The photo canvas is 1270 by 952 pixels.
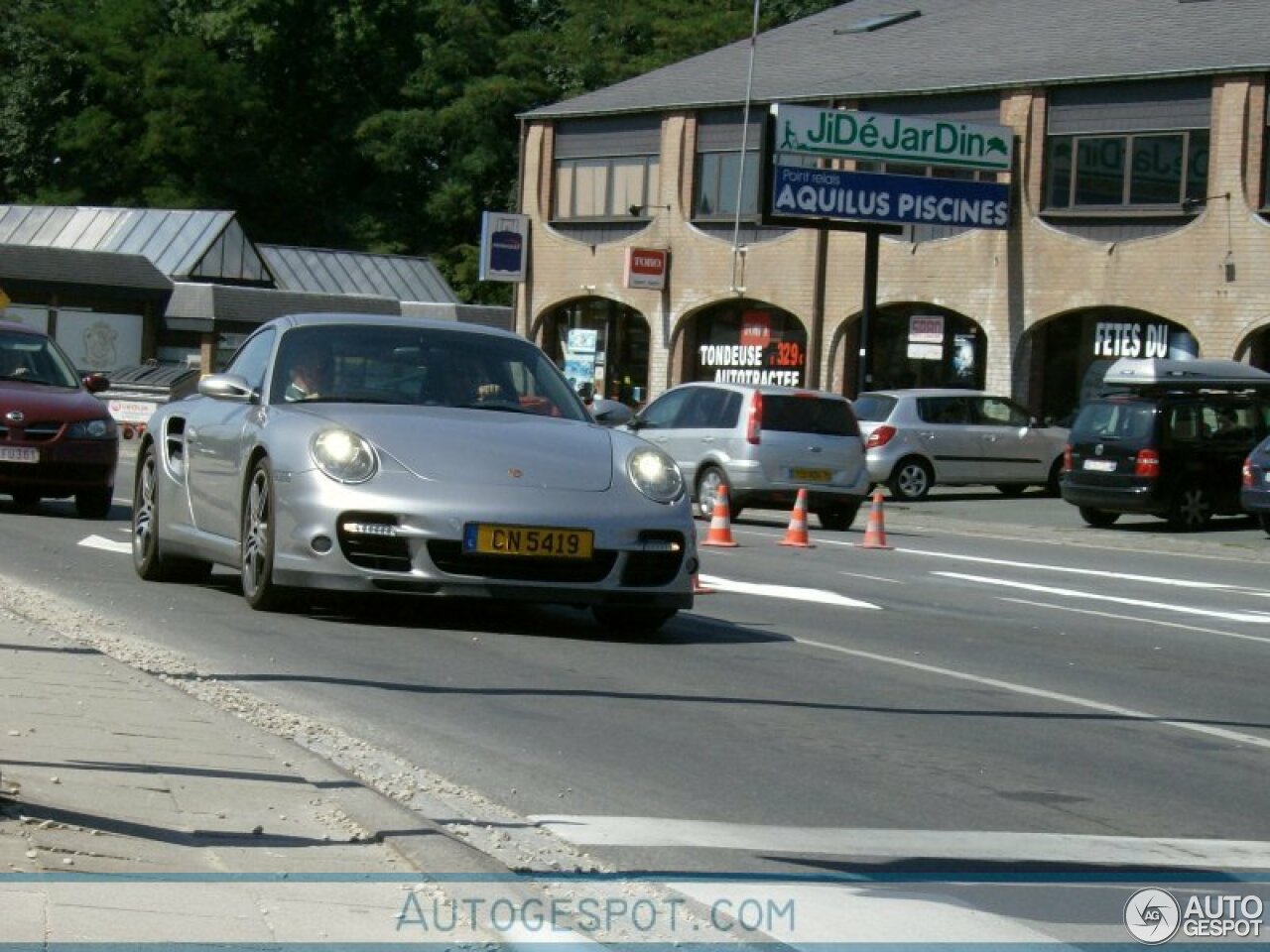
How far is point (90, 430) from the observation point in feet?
60.2

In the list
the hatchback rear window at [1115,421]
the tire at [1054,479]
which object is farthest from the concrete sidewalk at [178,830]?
the tire at [1054,479]

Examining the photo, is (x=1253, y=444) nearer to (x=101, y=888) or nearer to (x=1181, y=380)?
(x=1181, y=380)

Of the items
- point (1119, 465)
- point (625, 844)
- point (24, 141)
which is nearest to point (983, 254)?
point (1119, 465)

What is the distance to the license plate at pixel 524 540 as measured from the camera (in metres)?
9.99

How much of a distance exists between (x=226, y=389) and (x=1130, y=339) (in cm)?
3051

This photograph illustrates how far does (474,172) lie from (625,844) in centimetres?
A: 7180

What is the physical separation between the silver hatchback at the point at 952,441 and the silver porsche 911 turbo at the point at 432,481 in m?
21.7

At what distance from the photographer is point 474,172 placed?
76438mm

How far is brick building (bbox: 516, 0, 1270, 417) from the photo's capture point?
1494 inches

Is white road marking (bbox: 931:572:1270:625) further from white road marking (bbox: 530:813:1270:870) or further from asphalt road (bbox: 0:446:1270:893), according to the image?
white road marking (bbox: 530:813:1270:870)

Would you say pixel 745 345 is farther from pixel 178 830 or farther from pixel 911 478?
pixel 178 830

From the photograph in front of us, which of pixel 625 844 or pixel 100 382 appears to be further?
pixel 100 382

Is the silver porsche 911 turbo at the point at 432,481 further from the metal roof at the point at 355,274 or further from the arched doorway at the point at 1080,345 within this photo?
the metal roof at the point at 355,274

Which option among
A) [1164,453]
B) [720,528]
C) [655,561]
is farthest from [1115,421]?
[655,561]
